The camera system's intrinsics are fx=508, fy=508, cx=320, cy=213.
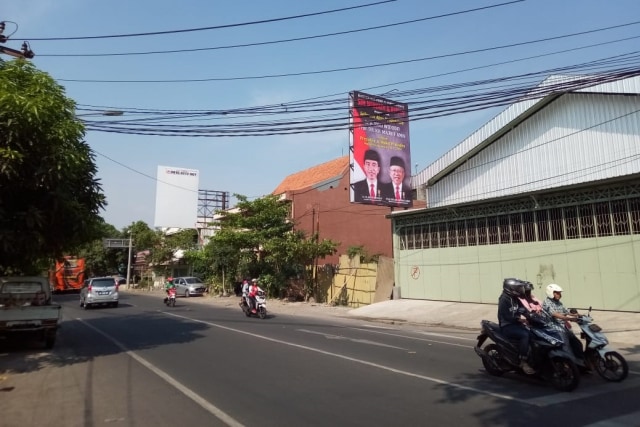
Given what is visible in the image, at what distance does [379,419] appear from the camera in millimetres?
5691

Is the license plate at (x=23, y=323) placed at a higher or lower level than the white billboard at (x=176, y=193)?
lower

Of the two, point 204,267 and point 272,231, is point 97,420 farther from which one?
point 204,267

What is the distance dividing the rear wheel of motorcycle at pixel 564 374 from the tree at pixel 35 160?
8.79 m

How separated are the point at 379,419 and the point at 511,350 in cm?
294

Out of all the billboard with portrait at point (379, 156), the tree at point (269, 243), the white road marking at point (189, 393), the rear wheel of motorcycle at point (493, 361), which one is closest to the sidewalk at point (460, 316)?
the rear wheel of motorcycle at point (493, 361)

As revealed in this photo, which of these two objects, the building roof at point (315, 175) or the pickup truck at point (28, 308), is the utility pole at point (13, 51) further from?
the building roof at point (315, 175)

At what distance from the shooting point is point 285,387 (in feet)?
24.2

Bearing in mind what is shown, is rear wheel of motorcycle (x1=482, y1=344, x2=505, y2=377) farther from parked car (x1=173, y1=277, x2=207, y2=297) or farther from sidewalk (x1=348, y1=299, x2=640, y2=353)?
parked car (x1=173, y1=277, x2=207, y2=297)

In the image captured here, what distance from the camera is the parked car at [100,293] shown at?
1040 inches

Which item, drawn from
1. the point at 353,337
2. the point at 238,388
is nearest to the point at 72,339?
the point at 353,337

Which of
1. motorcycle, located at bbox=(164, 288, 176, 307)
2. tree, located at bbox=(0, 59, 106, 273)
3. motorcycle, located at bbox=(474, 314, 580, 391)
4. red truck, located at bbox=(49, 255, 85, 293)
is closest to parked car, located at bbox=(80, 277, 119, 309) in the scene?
motorcycle, located at bbox=(164, 288, 176, 307)

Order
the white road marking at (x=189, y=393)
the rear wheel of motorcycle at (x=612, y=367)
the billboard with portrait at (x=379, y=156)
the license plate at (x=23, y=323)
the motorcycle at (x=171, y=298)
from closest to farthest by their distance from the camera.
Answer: the white road marking at (x=189, y=393) < the rear wheel of motorcycle at (x=612, y=367) < the license plate at (x=23, y=323) < the billboard with portrait at (x=379, y=156) < the motorcycle at (x=171, y=298)

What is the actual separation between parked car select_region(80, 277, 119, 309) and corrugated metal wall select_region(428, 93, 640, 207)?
1821 cm

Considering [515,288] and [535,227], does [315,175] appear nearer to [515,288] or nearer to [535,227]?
[535,227]
